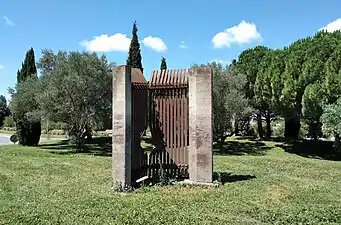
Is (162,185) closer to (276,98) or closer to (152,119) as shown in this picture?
(152,119)

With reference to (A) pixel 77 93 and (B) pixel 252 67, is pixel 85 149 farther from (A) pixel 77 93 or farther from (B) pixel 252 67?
(B) pixel 252 67

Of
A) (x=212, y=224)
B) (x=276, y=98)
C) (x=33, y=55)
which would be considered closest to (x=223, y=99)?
(x=276, y=98)

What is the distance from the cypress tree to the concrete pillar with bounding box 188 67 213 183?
68.7 feet

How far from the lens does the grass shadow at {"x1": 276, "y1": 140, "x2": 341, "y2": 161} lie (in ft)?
79.3

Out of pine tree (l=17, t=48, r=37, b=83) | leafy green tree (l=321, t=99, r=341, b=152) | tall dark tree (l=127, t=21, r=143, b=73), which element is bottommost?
leafy green tree (l=321, t=99, r=341, b=152)

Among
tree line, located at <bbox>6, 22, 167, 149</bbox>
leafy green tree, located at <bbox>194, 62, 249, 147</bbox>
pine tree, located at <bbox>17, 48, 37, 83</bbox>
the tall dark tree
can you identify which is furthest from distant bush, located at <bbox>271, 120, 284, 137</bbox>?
pine tree, located at <bbox>17, 48, 37, 83</bbox>

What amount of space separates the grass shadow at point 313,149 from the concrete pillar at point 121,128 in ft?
54.7

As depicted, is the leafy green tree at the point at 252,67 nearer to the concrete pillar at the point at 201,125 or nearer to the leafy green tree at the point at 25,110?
the leafy green tree at the point at 25,110

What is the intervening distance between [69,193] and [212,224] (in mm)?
4231

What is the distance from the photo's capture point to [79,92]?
2266 centimetres

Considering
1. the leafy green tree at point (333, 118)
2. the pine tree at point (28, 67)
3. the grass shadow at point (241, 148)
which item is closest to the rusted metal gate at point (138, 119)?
the leafy green tree at point (333, 118)

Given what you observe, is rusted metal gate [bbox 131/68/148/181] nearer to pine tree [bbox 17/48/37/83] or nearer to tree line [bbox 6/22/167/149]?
tree line [bbox 6/22/167/149]

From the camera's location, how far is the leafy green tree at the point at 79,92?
22.6 meters

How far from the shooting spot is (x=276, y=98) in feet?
85.1
